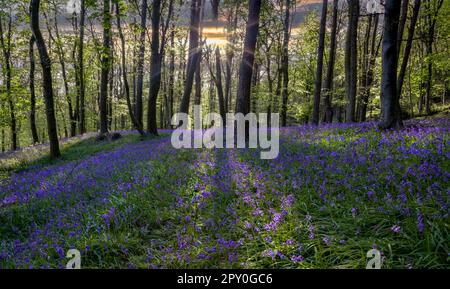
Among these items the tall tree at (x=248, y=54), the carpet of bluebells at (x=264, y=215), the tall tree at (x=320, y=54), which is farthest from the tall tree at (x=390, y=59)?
the tall tree at (x=320, y=54)

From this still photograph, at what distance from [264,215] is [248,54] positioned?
803 cm

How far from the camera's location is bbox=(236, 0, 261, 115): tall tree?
36.7ft

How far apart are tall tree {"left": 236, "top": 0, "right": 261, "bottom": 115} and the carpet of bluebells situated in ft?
15.3

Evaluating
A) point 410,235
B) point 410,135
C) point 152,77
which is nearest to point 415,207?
point 410,235

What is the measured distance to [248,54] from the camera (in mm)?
11164

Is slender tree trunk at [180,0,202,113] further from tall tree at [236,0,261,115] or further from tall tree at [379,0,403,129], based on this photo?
tall tree at [379,0,403,129]

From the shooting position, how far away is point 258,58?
30.8 m

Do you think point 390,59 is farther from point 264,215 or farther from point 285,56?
point 285,56

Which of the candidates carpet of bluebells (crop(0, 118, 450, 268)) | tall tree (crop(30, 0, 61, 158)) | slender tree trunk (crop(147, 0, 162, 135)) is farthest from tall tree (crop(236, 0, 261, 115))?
tall tree (crop(30, 0, 61, 158))

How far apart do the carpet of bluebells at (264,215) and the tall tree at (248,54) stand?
4.67 m

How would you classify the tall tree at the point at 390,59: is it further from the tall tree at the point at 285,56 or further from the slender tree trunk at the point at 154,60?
the tall tree at the point at 285,56

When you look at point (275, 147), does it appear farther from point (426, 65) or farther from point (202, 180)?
point (426, 65)

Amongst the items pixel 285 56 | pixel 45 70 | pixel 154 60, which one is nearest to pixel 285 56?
pixel 285 56
